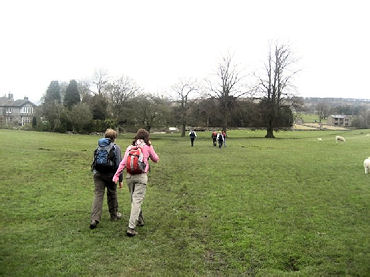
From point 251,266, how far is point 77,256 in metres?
3.18

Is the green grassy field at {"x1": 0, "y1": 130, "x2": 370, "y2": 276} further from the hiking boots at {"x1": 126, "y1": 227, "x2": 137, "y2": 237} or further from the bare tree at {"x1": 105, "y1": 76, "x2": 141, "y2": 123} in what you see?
the bare tree at {"x1": 105, "y1": 76, "x2": 141, "y2": 123}

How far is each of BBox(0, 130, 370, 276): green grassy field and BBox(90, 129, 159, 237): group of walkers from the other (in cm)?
47

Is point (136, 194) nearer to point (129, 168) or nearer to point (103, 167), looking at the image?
point (129, 168)

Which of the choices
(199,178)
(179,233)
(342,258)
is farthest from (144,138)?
(199,178)

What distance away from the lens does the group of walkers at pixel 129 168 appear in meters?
7.05

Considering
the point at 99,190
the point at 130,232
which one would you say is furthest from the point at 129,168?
the point at 130,232

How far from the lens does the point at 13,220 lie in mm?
8000

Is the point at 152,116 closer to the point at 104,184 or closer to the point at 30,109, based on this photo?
the point at 104,184

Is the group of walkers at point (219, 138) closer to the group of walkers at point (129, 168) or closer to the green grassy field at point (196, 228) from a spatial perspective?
the green grassy field at point (196, 228)

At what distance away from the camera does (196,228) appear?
773 centimetres

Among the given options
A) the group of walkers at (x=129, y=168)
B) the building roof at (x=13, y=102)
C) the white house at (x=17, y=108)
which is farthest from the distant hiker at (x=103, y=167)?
the building roof at (x=13, y=102)

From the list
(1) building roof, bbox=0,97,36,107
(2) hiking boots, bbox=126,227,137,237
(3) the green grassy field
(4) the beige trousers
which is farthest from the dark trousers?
(1) building roof, bbox=0,97,36,107

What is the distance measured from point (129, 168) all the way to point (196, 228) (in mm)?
2263

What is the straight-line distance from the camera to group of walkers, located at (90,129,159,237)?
705 centimetres
